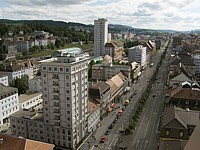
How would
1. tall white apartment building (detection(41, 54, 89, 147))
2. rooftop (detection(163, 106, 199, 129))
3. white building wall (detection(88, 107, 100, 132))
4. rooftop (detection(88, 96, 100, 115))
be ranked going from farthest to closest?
1. rooftop (detection(88, 96, 100, 115))
2. white building wall (detection(88, 107, 100, 132))
3. tall white apartment building (detection(41, 54, 89, 147))
4. rooftop (detection(163, 106, 199, 129))

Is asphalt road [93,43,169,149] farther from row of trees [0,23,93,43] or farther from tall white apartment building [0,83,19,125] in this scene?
row of trees [0,23,93,43]

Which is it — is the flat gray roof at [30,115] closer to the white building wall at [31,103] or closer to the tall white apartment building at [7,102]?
the tall white apartment building at [7,102]

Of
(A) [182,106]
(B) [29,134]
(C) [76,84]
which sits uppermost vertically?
(C) [76,84]

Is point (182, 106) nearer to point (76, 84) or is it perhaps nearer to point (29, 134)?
point (76, 84)

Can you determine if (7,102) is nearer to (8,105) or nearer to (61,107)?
(8,105)

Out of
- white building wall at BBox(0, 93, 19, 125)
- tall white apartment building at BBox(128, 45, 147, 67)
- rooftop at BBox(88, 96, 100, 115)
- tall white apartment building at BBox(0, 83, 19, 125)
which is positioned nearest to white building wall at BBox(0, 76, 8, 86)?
tall white apartment building at BBox(0, 83, 19, 125)

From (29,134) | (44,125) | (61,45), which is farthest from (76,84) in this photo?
(61,45)
